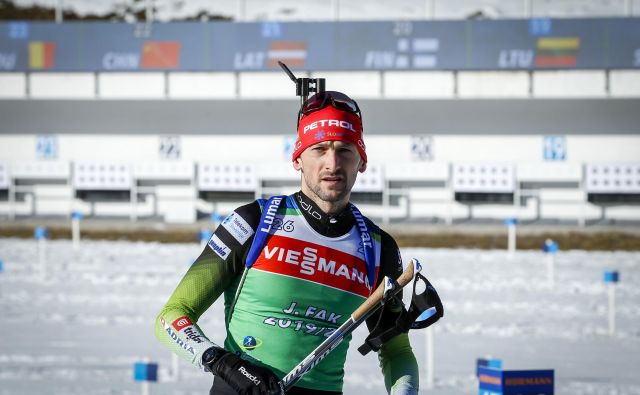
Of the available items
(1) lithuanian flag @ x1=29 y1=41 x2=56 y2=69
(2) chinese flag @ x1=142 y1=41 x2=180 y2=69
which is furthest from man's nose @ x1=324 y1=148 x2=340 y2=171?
(1) lithuanian flag @ x1=29 y1=41 x2=56 y2=69

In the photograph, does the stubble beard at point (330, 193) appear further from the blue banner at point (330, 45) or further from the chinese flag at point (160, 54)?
the chinese flag at point (160, 54)

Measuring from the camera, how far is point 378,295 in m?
3.44

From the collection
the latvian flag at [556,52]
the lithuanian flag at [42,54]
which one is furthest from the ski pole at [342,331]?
the lithuanian flag at [42,54]

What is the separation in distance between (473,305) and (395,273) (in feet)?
38.3

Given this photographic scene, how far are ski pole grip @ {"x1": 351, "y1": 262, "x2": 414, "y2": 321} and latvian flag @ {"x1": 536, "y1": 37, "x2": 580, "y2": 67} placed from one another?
1095 inches

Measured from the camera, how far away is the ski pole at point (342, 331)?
3436mm

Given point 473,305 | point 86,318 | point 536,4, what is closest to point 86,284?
point 86,318

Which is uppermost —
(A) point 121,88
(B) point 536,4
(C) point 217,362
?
(B) point 536,4

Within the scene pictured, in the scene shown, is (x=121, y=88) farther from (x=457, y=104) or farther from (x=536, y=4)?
(x=536, y=4)

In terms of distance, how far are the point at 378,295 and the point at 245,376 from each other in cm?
49

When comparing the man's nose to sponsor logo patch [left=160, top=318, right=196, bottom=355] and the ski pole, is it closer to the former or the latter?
the ski pole

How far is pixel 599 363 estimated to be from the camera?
1058cm

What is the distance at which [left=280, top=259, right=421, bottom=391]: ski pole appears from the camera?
3.44m

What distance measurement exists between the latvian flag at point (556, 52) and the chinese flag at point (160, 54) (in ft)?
34.4
